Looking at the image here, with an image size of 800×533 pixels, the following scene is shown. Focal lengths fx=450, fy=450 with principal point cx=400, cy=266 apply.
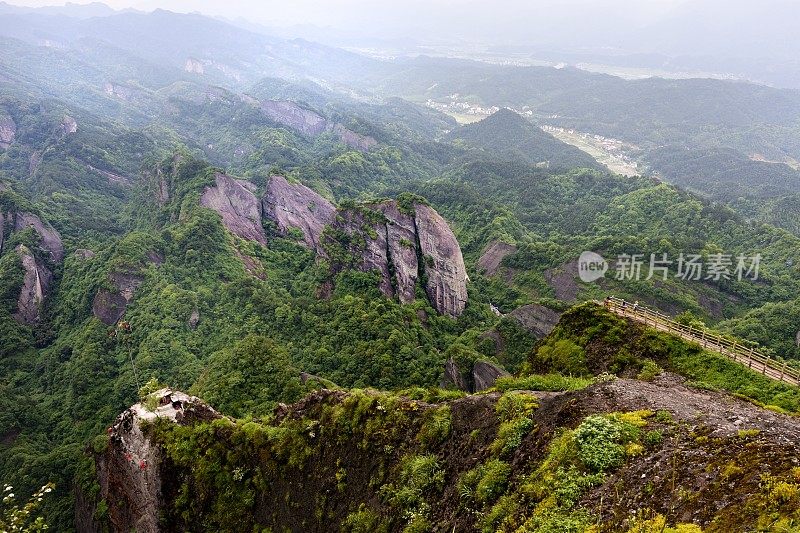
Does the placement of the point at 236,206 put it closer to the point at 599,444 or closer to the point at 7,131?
the point at 599,444

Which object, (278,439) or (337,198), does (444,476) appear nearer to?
(278,439)

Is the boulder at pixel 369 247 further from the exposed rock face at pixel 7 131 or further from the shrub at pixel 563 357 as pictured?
the exposed rock face at pixel 7 131

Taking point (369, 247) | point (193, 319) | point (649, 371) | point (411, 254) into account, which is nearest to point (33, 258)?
point (193, 319)

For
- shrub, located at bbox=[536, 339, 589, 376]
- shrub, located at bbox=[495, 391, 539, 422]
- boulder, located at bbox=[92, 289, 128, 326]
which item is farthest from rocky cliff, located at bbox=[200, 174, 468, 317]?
shrub, located at bbox=[495, 391, 539, 422]

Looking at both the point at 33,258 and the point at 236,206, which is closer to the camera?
the point at 33,258

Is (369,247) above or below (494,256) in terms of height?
above

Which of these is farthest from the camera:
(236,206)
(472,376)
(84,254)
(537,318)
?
(236,206)

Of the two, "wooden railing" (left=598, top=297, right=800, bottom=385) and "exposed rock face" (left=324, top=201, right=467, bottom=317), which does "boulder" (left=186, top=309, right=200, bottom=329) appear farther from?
"wooden railing" (left=598, top=297, right=800, bottom=385)

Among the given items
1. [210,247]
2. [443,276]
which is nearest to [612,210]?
[443,276]
